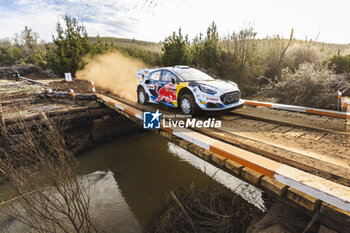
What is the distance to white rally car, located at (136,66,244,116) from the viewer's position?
4894mm

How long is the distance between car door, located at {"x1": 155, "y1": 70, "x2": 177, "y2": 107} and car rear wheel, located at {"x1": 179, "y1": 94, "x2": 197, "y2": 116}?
38 centimetres

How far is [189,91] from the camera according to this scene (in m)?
5.27

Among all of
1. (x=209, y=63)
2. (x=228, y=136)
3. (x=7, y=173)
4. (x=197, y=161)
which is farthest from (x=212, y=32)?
(x=7, y=173)

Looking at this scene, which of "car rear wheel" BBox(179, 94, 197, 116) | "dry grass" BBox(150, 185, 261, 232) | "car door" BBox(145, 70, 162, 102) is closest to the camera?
"dry grass" BBox(150, 185, 261, 232)

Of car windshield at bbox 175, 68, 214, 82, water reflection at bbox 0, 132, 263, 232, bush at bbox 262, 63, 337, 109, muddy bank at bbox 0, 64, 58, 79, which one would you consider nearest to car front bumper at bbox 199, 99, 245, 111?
car windshield at bbox 175, 68, 214, 82

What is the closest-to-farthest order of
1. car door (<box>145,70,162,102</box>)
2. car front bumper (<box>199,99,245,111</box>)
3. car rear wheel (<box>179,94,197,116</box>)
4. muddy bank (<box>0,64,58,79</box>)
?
car front bumper (<box>199,99,245,111</box>)
car rear wheel (<box>179,94,197,116</box>)
car door (<box>145,70,162,102</box>)
muddy bank (<box>0,64,58,79</box>)

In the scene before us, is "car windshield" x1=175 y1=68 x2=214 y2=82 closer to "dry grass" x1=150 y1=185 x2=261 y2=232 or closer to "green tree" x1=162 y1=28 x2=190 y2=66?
"dry grass" x1=150 y1=185 x2=261 y2=232

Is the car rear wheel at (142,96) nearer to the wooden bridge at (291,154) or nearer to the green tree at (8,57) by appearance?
the wooden bridge at (291,154)

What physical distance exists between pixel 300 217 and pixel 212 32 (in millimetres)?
16672

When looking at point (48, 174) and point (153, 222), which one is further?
point (153, 222)

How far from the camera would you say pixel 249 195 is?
5477 millimetres

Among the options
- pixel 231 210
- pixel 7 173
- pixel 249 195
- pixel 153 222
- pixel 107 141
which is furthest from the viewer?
pixel 107 141

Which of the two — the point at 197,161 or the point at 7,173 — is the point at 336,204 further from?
the point at 197,161

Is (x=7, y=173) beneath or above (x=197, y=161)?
above
